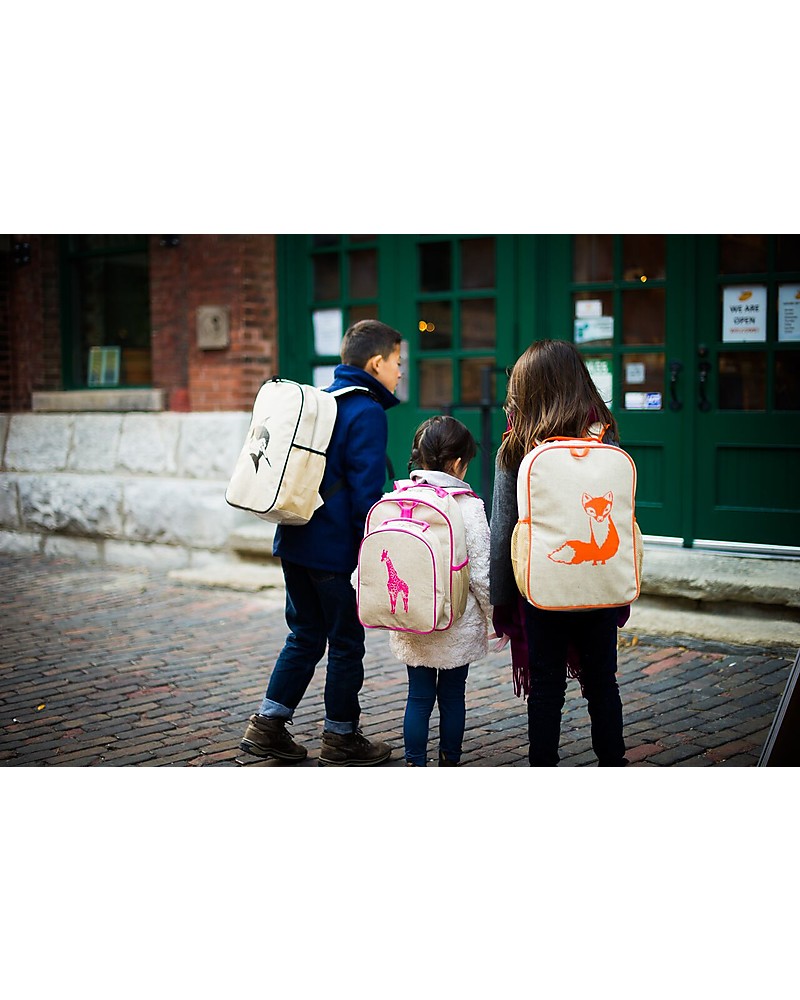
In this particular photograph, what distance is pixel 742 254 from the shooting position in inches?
247

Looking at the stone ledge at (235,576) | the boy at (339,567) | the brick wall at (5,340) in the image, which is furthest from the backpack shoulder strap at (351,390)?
the brick wall at (5,340)

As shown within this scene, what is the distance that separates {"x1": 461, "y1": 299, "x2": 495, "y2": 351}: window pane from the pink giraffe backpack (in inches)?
154

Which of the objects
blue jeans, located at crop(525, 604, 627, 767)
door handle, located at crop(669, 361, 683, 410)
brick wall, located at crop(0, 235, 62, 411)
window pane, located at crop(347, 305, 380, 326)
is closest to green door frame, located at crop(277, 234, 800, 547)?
door handle, located at crop(669, 361, 683, 410)

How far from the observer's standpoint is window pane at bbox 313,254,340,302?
808cm

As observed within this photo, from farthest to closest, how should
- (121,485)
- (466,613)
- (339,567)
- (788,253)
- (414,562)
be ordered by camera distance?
(121,485), (788,253), (339,567), (466,613), (414,562)

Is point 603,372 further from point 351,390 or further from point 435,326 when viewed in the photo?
point 351,390

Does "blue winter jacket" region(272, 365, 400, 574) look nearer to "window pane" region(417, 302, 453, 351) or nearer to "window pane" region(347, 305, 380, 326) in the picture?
"window pane" region(417, 302, 453, 351)

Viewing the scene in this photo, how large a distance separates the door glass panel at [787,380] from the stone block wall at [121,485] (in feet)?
12.5

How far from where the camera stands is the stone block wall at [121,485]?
8.13 metres

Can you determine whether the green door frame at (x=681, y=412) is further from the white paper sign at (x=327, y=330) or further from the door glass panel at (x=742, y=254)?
the white paper sign at (x=327, y=330)

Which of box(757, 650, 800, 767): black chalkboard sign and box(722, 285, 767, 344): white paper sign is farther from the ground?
box(722, 285, 767, 344): white paper sign

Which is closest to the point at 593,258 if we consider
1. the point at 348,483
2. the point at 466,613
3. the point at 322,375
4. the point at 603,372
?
the point at 603,372

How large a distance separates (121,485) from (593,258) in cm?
417
